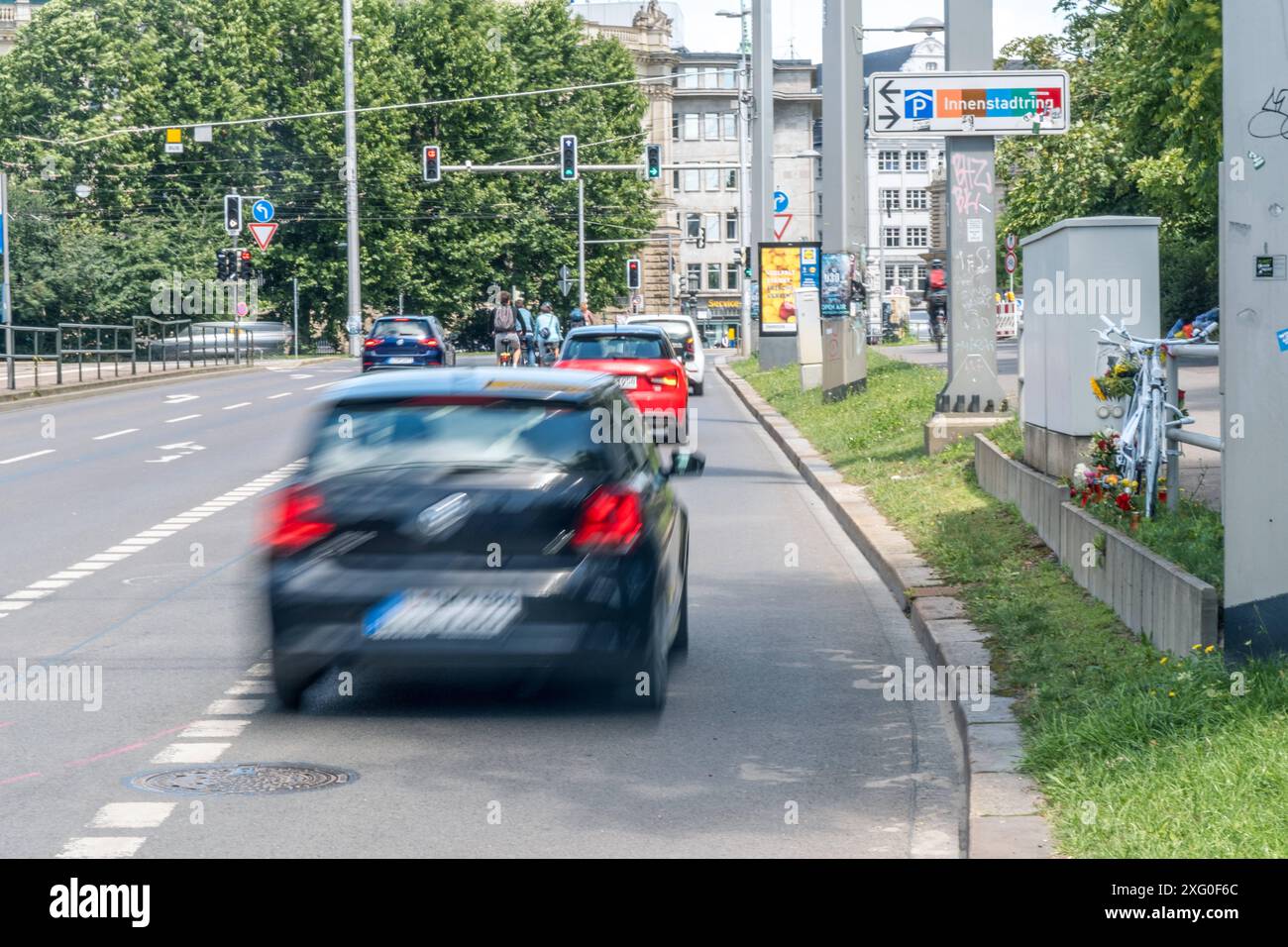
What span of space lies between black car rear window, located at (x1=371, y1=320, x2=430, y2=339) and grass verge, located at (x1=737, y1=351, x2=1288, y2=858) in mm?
31987

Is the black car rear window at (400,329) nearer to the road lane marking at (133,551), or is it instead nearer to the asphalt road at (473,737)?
the road lane marking at (133,551)

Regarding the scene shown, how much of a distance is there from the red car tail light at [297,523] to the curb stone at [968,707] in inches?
105

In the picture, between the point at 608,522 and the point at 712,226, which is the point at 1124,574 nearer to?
the point at 608,522

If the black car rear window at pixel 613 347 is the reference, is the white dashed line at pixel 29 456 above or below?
below

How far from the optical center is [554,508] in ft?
25.2

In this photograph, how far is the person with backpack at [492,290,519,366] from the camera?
129 feet

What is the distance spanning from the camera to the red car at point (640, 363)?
24156 millimetres

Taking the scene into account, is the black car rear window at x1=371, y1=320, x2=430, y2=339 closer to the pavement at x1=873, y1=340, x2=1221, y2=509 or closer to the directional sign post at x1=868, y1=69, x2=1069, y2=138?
the pavement at x1=873, y1=340, x2=1221, y2=509

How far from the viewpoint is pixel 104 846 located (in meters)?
5.86

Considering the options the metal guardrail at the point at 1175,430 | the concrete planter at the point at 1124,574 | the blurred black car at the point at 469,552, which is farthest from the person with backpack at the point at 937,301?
the blurred black car at the point at 469,552

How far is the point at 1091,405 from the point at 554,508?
4.69 meters
